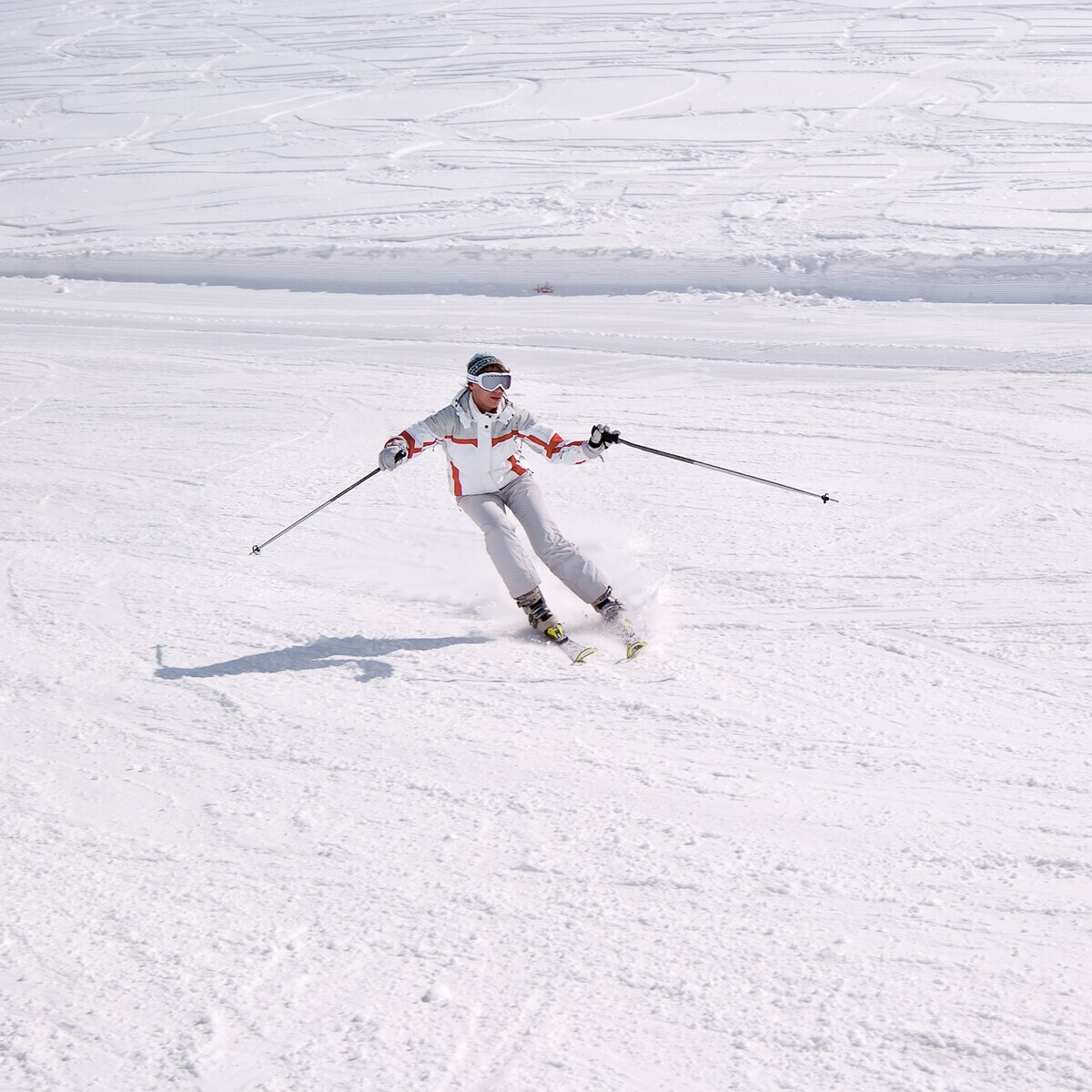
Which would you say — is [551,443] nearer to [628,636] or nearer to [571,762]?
[628,636]

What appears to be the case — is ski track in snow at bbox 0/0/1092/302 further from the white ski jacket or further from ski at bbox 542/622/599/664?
ski at bbox 542/622/599/664

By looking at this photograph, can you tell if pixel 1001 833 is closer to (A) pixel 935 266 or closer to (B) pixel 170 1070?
(B) pixel 170 1070

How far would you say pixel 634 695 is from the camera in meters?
4.81

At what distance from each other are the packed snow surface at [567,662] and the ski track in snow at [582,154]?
0.41 feet

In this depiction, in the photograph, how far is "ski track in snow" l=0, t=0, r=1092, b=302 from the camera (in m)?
12.1

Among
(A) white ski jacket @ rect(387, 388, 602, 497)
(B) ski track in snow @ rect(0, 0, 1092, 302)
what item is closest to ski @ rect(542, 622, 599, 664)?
(A) white ski jacket @ rect(387, 388, 602, 497)

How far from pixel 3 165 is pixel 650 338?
1424 centimetres

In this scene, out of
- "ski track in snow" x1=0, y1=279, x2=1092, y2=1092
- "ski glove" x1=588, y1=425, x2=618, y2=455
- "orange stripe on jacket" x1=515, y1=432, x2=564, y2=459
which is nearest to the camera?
"ski track in snow" x1=0, y1=279, x2=1092, y2=1092

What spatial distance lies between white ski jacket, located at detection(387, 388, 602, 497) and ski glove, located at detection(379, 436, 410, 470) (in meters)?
0.03

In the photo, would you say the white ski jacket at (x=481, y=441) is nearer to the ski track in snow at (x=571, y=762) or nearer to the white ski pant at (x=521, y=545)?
the white ski pant at (x=521, y=545)

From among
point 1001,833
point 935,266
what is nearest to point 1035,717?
point 1001,833

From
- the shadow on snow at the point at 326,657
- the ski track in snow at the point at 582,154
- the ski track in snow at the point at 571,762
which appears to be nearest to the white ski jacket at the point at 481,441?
the ski track in snow at the point at 571,762

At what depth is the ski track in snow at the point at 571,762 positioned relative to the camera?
304cm

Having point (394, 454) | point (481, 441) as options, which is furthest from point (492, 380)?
point (394, 454)
